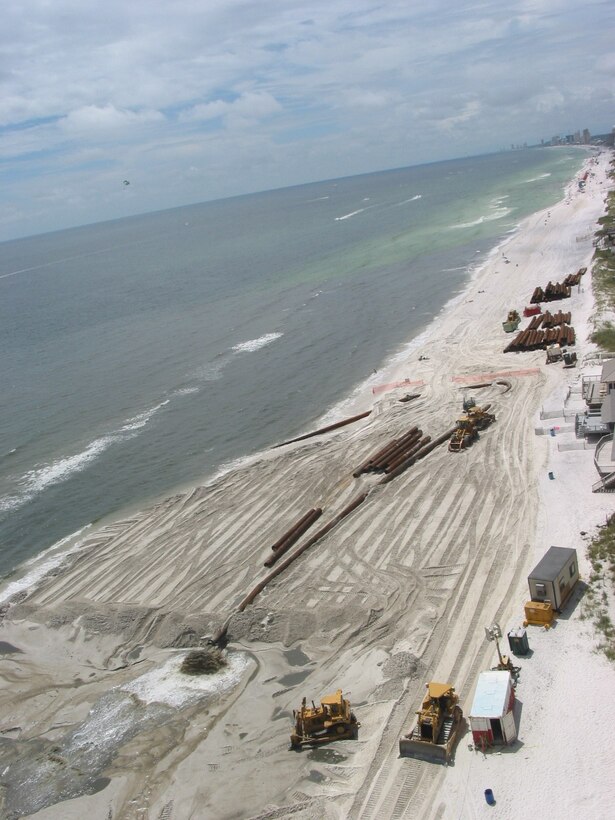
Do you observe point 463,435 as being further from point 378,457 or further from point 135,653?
point 135,653

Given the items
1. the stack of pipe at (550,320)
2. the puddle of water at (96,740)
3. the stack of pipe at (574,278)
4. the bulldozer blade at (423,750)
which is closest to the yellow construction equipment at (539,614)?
the bulldozer blade at (423,750)

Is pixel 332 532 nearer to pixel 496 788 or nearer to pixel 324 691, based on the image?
pixel 324 691

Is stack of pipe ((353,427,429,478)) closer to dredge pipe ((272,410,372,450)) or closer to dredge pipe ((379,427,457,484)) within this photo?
dredge pipe ((379,427,457,484))

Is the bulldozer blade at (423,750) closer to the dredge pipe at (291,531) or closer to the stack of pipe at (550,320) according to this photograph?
the dredge pipe at (291,531)

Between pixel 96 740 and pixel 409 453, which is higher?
pixel 409 453

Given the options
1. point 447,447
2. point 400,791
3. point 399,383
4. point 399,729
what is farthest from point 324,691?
point 399,383

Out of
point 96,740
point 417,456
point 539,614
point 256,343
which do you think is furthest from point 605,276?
point 96,740
